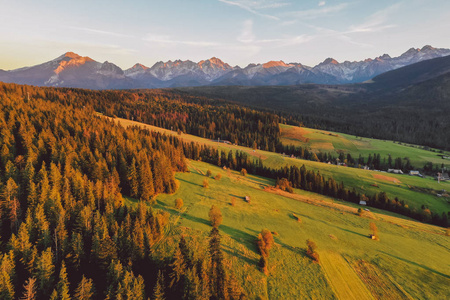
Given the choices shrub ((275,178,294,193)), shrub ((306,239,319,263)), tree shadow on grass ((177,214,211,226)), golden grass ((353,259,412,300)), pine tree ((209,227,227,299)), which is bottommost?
shrub ((275,178,294,193))

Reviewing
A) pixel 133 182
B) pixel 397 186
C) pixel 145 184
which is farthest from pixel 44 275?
pixel 397 186

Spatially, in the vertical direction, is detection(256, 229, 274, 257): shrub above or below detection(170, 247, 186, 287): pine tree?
below

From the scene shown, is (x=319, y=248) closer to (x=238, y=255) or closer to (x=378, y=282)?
(x=378, y=282)

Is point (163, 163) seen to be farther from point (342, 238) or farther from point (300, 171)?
point (300, 171)

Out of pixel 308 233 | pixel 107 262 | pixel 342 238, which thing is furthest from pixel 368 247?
pixel 107 262

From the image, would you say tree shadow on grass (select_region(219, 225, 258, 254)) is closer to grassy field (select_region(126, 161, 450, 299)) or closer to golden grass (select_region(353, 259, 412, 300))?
grassy field (select_region(126, 161, 450, 299))

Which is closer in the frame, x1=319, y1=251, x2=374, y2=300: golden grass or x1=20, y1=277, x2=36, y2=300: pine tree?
x1=20, y1=277, x2=36, y2=300: pine tree

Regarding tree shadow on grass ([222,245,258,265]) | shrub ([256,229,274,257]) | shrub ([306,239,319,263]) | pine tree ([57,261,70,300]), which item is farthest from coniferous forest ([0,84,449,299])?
shrub ([306,239,319,263])

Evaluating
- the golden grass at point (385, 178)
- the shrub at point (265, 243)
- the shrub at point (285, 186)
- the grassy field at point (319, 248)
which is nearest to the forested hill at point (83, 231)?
the grassy field at point (319, 248)
